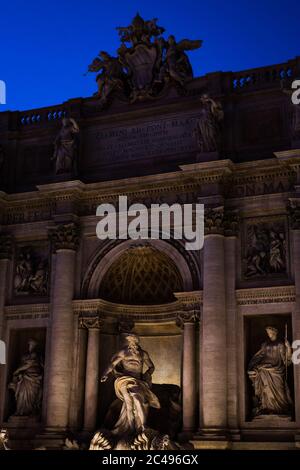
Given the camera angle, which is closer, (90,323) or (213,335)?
(213,335)

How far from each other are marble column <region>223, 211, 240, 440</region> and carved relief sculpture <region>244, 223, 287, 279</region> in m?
0.39

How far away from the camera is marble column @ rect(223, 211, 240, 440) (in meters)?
20.6

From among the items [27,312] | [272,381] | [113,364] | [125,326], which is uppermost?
[27,312]

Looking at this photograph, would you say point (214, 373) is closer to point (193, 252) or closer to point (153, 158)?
point (193, 252)

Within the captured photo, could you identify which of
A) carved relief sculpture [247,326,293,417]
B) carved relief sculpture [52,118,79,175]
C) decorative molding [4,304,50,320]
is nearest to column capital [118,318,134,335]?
decorative molding [4,304,50,320]

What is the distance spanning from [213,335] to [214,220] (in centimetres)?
316

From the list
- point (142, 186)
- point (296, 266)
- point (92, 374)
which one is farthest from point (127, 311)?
point (296, 266)

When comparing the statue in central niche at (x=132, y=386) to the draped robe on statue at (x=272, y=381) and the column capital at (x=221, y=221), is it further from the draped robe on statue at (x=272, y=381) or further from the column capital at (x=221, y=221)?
the column capital at (x=221, y=221)

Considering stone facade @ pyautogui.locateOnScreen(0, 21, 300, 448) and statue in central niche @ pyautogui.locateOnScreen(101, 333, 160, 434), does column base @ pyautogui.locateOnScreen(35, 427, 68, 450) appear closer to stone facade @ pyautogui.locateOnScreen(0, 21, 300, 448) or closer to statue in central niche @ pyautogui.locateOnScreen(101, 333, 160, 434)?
stone facade @ pyautogui.locateOnScreen(0, 21, 300, 448)

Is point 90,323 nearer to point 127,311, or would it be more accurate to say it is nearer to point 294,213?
point 127,311

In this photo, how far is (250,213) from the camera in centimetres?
2195

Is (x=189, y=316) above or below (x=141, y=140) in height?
below

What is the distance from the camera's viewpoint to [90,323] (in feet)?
75.3

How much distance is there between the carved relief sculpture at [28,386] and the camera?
23.3 m
